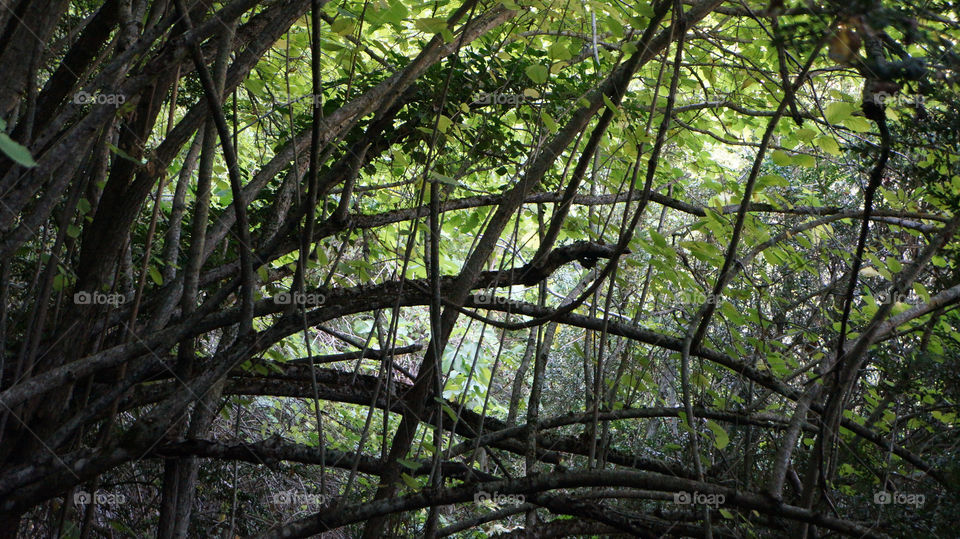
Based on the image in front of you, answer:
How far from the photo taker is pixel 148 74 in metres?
1.87

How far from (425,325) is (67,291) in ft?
17.4

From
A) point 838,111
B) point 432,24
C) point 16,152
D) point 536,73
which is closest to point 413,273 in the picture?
point 536,73

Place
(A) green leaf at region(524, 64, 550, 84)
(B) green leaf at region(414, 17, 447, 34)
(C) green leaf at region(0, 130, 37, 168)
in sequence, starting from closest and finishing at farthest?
(C) green leaf at region(0, 130, 37, 168) → (B) green leaf at region(414, 17, 447, 34) → (A) green leaf at region(524, 64, 550, 84)

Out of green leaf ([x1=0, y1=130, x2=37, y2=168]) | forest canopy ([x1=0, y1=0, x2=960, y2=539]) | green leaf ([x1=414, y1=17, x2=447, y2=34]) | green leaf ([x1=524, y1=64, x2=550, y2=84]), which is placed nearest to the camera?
green leaf ([x1=0, y1=130, x2=37, y2=168])

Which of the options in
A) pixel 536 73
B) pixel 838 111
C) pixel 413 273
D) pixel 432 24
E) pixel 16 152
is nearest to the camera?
pixel 16 152

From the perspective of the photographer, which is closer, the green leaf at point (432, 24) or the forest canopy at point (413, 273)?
the forest canopy at point (413, 273)

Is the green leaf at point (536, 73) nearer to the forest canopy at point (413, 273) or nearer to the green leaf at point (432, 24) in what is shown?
the forest canopy at point (413, 273)

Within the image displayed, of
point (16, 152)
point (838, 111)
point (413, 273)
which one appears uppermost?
point (413, 273)

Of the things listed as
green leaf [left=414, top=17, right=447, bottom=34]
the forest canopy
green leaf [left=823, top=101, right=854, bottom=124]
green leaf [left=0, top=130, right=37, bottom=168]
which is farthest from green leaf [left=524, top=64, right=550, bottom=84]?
green leaf [left=0, top=130, right=37, bottom=168]

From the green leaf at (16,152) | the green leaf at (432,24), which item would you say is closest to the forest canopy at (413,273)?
the green leaf at (432,24)

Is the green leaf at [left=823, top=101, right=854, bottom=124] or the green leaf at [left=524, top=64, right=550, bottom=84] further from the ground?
the green leaf at [left=524, top=64, right=550, bottom=84]

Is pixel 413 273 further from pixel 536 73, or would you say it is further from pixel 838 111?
pixel 838 111

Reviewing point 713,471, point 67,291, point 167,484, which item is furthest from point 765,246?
point 67,291

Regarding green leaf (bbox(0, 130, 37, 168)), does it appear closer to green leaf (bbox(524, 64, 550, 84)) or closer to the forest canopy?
the forest canopy
